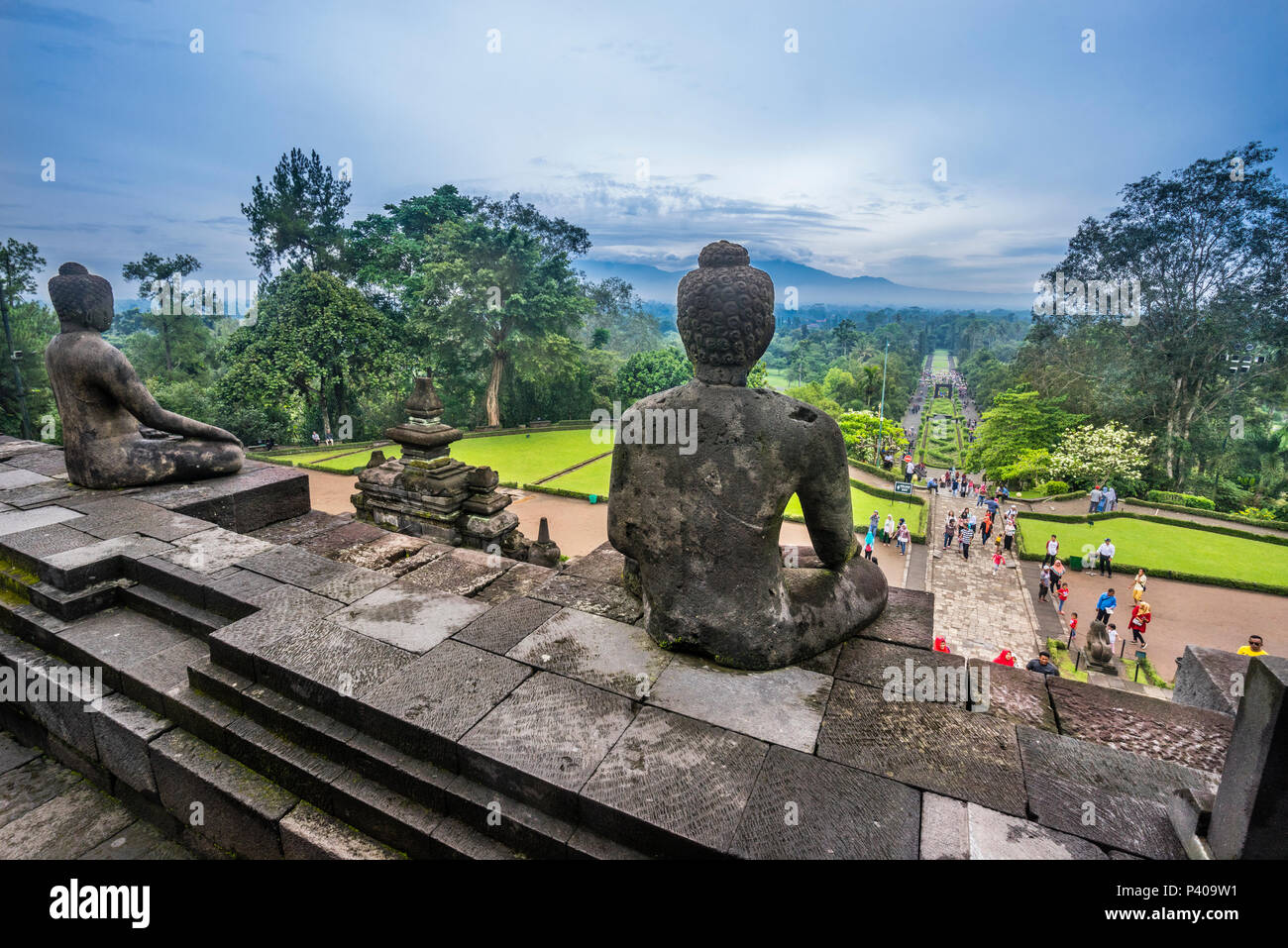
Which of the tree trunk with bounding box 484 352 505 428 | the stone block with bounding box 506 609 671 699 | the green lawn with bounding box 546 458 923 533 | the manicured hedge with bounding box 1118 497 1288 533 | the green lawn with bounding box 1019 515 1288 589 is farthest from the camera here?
the tree trunk with bounding box 484 352 505 428

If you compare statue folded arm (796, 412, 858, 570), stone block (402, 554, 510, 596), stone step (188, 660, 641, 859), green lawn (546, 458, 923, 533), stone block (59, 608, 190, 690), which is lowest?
green lawn (546, 458, 923, 533)

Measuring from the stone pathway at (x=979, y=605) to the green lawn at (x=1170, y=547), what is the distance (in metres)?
2.21

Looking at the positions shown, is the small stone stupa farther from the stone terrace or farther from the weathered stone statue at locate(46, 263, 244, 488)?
the stone terrace

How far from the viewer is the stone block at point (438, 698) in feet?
8.25

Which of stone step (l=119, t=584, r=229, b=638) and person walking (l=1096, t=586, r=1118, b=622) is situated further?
person walking (l=1096, t=586, r=1118, b=622)

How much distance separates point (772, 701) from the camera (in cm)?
274

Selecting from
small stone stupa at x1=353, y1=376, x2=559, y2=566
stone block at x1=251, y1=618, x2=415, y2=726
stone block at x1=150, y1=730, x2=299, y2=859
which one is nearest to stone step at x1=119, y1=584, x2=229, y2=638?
stone block at x1=150, y1=730, x2=299, y2=859

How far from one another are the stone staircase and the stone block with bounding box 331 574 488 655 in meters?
0.50

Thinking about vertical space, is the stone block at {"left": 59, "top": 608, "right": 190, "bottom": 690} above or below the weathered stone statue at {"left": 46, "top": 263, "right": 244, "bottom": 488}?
below

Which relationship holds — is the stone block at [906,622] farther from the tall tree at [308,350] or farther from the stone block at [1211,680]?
the tall tree at [308,350]

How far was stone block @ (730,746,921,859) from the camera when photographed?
2.00 m

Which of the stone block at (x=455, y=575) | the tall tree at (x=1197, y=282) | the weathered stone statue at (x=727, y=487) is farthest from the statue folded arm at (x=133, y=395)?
the tall tree at (x=1197, y=282)
